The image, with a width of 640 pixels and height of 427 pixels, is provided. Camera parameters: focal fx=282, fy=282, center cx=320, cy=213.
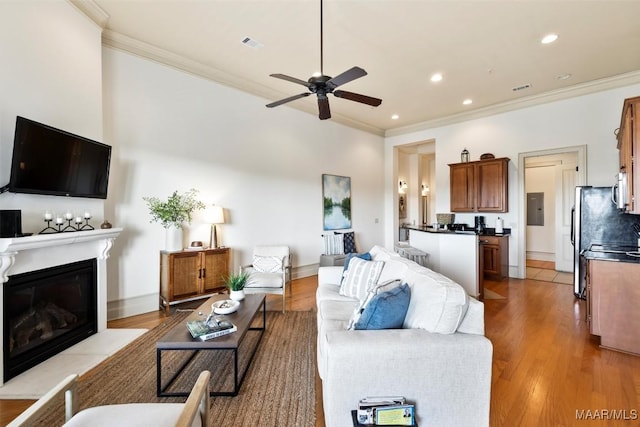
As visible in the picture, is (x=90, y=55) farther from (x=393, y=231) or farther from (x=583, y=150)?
(x=583, y=150)

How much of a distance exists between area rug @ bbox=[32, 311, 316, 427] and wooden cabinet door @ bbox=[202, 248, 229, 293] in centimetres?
105

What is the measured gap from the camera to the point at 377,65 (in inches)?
167

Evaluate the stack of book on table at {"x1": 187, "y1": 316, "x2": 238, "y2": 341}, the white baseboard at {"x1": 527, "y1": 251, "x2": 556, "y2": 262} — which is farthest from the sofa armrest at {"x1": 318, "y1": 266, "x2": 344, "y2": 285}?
the white baseboard at {"x1": 527, "y1": 251, "x2": 556, "y2": 262}

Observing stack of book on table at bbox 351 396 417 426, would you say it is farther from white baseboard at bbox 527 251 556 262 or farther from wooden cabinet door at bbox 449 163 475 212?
white baseboard at bbox 527 251 556 262

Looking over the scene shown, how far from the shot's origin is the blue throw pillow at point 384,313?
1.74 m

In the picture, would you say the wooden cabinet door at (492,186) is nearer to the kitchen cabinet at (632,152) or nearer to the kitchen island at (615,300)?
the kitchen cabinet at (632,152)

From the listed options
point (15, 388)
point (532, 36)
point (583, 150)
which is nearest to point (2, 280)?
point (15, 388)

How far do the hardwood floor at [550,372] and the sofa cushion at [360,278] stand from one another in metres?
0.92

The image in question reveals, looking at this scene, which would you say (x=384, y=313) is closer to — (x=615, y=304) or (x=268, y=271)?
(x=615, y=304)

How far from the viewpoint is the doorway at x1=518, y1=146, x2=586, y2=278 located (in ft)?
18.2

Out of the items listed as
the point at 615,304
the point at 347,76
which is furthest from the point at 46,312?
the point at 615,304

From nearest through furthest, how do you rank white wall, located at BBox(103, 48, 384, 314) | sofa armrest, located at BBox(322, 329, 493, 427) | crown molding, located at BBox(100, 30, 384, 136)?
sofa armrest, located at BBox(322, 329, 493, 427) < crown molding, located at BBox(100, 30, 384, 136) < white wall, located at BBox(103, 48, 384, 314)

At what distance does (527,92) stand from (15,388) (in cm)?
770

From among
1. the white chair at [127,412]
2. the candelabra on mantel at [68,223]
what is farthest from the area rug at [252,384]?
the candelabra on mantel at [68,223]
